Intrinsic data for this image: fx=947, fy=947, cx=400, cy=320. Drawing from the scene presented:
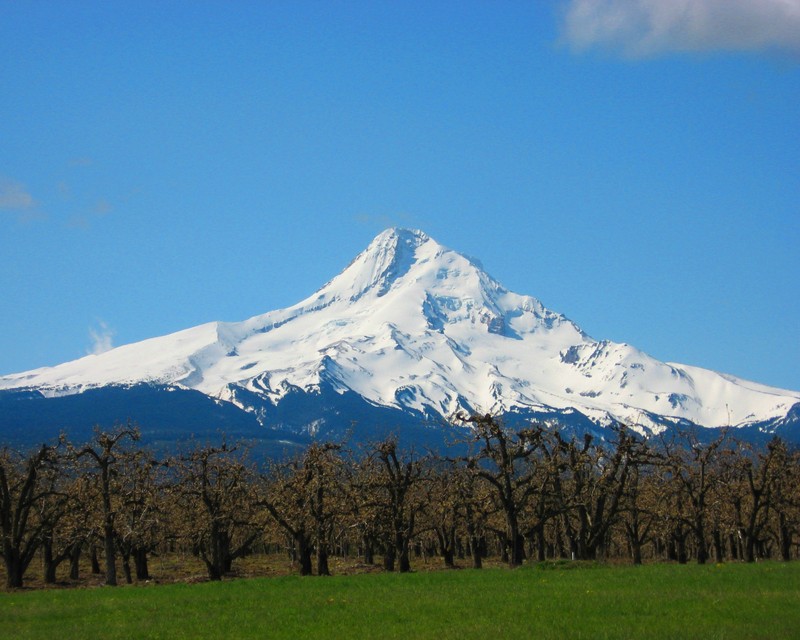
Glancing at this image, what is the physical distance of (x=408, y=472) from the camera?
53688 millimetres

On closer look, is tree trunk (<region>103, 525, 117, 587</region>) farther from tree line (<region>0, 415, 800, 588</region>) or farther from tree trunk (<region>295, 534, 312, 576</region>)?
Result: tree trunk (<region>295, 534, 312, 576</region>)

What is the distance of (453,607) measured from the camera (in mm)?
30188

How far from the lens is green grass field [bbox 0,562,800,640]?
25.2 m

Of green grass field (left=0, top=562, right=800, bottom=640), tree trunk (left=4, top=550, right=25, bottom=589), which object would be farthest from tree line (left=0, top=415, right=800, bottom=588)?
green grass field (left=0, top=562, right=800, bottom=640)

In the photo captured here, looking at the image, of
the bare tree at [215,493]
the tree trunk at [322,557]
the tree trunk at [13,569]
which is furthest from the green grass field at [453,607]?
the bare tree at [215,493]

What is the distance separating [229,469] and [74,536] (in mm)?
9396

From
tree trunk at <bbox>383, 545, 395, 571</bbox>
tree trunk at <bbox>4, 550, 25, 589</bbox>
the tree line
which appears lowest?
tree trunk at <bbox>383, 545, 395, 571</bbox>

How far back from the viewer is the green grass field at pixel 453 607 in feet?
82.8

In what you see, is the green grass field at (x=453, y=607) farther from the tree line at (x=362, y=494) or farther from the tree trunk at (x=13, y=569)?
the tree line at (x=362, y=494)

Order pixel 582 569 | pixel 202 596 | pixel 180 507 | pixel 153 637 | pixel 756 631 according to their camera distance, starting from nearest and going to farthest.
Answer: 1. pixel 756 631
2. pixel 153 637
3. pixel 202 596
4. pixel 582 569
5. pixel 180 507

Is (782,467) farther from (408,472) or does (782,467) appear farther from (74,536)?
(74,536)

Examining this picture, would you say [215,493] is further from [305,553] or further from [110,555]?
[110,555]

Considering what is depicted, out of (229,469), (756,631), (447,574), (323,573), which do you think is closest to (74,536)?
(229,469)

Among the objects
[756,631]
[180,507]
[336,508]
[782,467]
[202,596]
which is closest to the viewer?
[756,631]
